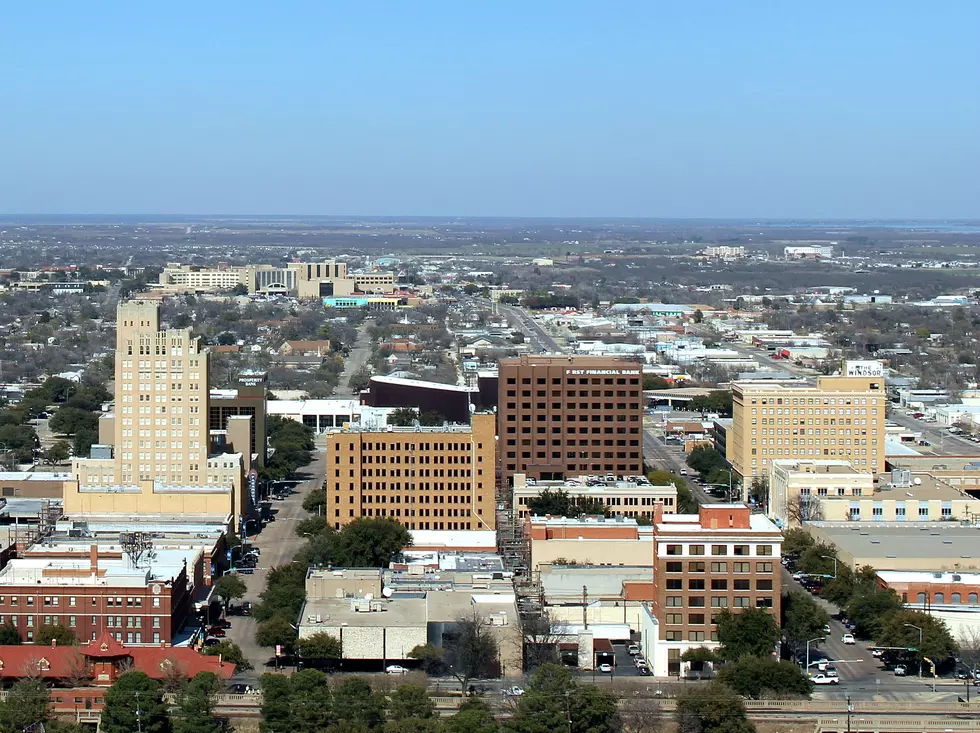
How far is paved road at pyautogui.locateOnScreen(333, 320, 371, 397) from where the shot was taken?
104 metres

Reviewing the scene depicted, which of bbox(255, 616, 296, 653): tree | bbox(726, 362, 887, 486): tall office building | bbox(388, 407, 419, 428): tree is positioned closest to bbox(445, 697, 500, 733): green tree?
bbox(255, 616, 296, 653): tree

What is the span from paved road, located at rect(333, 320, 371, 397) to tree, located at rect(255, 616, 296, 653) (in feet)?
193

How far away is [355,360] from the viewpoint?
404 feet

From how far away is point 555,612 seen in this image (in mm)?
44531

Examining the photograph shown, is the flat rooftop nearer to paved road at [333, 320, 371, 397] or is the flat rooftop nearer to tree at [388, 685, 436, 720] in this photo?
tree at [388, 685, 436, 720]

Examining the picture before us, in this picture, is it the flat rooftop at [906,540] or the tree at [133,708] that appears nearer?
the tree at [133,708]

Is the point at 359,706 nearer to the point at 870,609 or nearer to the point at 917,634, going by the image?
the point at 917,634

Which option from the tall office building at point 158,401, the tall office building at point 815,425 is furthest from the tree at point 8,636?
the tall office building at point 815,425

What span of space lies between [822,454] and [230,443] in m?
21.1

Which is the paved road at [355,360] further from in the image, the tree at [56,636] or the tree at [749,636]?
the tree at [749,636]

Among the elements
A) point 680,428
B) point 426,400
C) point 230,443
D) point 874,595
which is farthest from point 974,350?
point 874,595

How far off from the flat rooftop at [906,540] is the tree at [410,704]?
708 inches

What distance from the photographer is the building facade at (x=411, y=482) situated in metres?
56.5

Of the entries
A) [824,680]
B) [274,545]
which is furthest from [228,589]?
[824,680]
